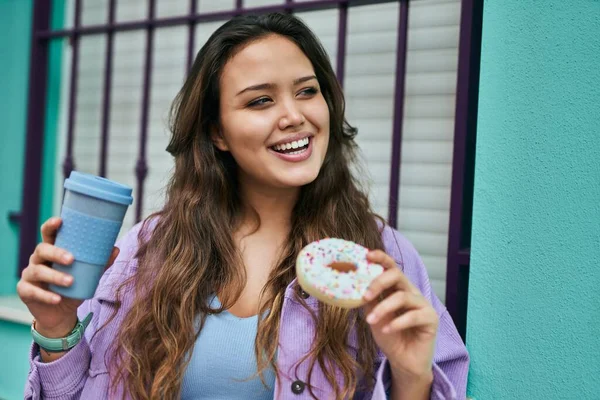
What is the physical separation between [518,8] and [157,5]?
1956 mm

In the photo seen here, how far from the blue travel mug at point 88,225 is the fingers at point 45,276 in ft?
0.05

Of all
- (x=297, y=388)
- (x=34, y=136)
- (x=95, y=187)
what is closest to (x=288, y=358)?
(x=297, y=388)

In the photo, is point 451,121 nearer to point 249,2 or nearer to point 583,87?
point 583,87

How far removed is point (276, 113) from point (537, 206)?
2.39 ft

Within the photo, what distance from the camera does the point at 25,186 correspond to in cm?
283

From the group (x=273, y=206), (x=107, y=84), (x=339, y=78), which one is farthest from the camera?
(x=107, y=84)

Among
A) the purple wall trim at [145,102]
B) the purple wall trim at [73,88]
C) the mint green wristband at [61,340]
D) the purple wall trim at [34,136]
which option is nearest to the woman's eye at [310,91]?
the mint green wristband at [61,340]

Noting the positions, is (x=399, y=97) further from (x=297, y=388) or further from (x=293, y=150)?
(x=297, y=388)

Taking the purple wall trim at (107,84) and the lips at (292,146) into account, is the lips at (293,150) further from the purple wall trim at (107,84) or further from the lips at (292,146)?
the purple wall trim at (107,84)

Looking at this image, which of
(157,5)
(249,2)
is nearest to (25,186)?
(157,5)

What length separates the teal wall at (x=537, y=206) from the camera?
1.43m

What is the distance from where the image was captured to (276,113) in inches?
62.8

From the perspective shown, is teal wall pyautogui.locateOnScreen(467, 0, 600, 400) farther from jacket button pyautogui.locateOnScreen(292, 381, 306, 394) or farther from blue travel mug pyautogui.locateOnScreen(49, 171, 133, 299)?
blue travel mug pyautogui.locateOnScreen(49, 171, 133, 299)

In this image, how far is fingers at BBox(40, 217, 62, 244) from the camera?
1.27m
